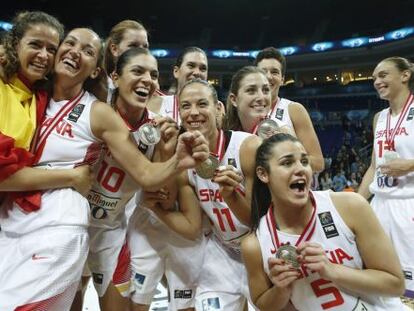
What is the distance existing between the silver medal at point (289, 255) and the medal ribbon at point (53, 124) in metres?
1.38

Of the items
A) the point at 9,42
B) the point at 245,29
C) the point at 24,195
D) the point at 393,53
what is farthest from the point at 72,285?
the point at 245,29

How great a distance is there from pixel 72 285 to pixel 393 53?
69.9ft

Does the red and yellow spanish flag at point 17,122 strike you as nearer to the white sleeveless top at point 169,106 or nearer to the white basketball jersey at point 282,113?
the white sleeveless top at point 169,106

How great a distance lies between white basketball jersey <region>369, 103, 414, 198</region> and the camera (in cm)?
406

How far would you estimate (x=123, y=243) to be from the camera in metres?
3.03

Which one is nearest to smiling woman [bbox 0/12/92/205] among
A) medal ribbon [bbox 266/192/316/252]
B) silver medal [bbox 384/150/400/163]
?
medal ribbon [bbox 266/192/316/252]

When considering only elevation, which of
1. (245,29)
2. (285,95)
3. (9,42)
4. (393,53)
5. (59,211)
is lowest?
(59,211)

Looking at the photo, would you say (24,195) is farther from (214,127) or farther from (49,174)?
(214,127)

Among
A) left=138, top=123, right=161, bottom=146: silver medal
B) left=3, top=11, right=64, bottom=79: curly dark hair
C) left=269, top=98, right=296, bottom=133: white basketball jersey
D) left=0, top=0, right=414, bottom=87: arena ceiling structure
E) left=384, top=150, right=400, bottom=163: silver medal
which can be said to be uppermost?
left=0, top=0, right=414, bottom=87: arena ceiling structure

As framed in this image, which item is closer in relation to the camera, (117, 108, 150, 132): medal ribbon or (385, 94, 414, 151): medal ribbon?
(117, 108, 150, 132): medal ribbon

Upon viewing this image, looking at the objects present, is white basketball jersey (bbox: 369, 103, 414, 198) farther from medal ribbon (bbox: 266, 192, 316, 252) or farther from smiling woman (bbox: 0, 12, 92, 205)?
smiling woman (bbox: 0, 12, 92, 205)

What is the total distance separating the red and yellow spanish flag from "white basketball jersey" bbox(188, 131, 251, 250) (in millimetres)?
975

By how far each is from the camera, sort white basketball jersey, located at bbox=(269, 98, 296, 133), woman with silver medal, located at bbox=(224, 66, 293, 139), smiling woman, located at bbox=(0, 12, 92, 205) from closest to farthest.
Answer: smiling woman, located at bbox=(0, 12, 92, 205)
woman with silver medal, located at bbox=(224, 66, 293, 139)
white basketball jersey, located at bbox=(269, 98, 296, 133)

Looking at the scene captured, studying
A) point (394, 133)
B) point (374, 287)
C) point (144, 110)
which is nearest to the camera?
point (374, 287)
